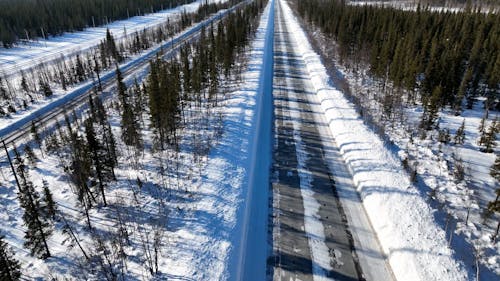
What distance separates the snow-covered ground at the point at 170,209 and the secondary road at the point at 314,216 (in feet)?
6.17

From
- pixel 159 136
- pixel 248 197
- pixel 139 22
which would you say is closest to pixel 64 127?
pixel 159 136

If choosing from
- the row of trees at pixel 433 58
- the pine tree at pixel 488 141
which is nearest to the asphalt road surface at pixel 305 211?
the row of trees at pixel 433 58

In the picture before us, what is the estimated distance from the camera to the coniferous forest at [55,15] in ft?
205

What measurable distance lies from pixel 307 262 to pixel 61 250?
34.1ft

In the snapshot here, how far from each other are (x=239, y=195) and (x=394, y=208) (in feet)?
24.7

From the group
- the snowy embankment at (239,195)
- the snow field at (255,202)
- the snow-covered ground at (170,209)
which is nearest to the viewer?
the snow-covered ground at (170,209)

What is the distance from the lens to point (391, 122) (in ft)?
83.1

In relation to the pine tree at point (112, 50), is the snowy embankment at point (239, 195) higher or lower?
lower

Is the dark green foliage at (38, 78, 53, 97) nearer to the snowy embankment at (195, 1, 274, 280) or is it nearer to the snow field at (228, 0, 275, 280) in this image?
the snowy embankment at (195, 1, 274, 280)

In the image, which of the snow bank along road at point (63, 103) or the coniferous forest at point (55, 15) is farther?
the coniferous forest at point (55, 15)

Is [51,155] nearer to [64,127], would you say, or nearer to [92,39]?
[64,127]

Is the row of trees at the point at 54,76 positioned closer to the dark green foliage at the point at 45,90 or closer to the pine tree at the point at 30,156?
the dark green foliage at the point at 45,90

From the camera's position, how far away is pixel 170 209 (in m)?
14.7

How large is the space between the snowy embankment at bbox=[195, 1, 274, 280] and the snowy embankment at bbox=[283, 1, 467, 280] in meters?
5.18
